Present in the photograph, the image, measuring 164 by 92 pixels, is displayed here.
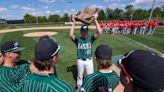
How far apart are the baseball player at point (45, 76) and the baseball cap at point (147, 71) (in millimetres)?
1176

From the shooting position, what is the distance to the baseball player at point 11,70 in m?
3.79

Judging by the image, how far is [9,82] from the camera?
3.81m

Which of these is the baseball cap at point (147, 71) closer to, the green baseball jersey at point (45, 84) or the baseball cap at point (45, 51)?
the green baseball jersey at point (45, 84)

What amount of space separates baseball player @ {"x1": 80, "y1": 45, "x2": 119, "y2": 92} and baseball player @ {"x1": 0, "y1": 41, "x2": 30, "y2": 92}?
1158 millimetres

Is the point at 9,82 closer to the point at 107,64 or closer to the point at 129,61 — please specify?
the point at 107,64

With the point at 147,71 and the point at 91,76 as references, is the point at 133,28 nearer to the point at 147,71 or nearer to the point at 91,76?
the point at 91,76

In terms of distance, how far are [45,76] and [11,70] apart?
1235 millimetres

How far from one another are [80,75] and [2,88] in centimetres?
372

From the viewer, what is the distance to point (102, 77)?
12.7 feet

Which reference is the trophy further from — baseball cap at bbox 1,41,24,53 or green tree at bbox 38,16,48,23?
green tree at bbox 38,16,48,23

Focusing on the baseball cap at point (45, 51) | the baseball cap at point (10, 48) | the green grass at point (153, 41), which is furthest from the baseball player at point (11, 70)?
the green grass at point (153, 41)

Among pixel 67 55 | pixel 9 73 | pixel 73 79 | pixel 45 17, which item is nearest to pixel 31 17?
pixel 45 17

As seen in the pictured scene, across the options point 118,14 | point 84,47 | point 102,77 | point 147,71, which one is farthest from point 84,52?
point 118,14

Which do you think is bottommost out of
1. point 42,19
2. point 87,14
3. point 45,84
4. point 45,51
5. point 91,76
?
point 42,19
